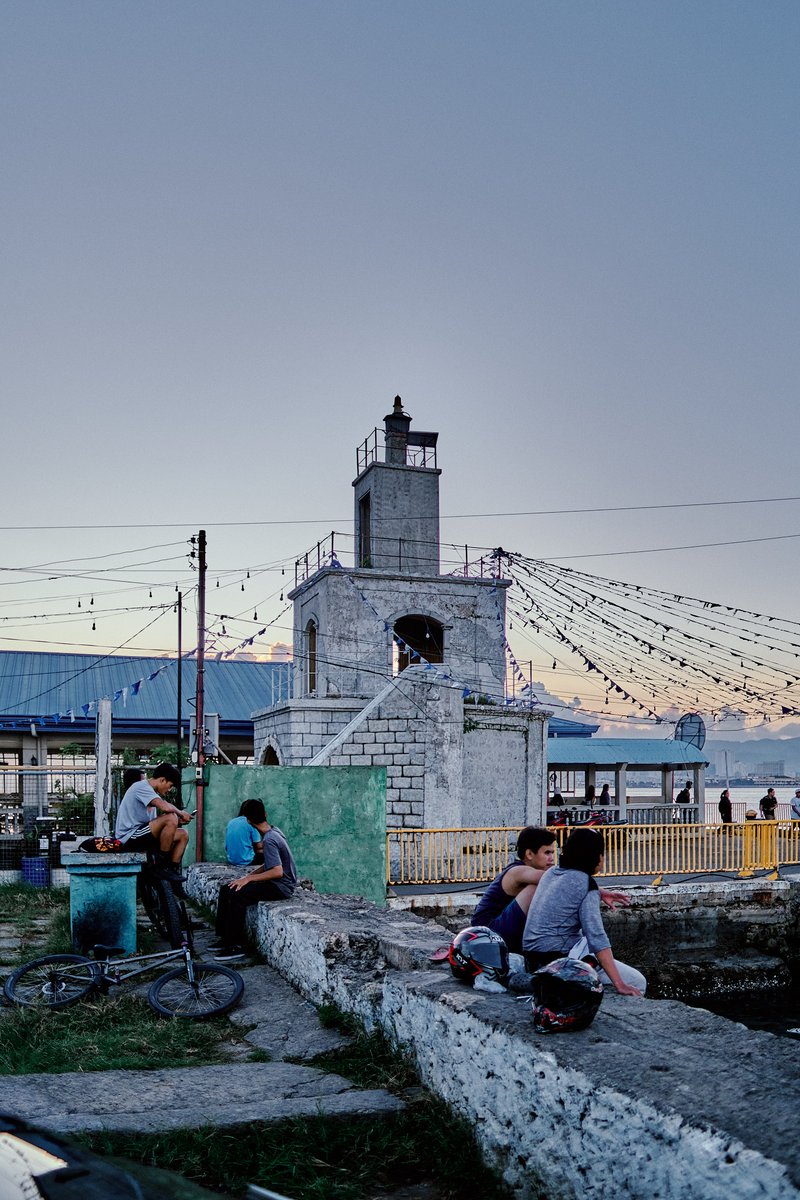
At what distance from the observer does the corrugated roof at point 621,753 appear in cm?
3097

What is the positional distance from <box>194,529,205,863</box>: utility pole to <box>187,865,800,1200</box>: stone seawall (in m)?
9.35

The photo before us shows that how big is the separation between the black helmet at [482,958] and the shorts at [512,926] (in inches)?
34.2

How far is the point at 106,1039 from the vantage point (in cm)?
572

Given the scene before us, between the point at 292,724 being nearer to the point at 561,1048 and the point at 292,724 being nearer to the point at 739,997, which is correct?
the point at 739,997

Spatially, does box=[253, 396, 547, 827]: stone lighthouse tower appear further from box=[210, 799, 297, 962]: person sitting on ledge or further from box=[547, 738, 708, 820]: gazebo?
box=[210, 799, 297, 962]: person sitting on ledge

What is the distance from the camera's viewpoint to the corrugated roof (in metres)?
31.0

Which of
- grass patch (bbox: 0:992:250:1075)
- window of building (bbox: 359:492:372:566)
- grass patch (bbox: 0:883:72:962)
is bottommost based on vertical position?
grass patch (bbox: 0:883:72:962)

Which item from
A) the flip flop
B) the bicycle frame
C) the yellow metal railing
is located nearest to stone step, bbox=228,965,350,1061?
the bicycle frame

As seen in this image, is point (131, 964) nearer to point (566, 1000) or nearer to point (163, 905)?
point (163, 905)

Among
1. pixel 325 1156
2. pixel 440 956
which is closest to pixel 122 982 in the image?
pixel 440 956

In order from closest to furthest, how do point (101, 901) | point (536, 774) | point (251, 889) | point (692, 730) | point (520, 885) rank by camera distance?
point (520, 885)
point (101, 901)
point (251, 889)
point (536, 774)
point (692, 730)

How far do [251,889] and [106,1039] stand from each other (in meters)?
2.75

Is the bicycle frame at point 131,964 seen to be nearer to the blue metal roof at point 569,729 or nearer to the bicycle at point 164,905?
the bicycle at point 164,905

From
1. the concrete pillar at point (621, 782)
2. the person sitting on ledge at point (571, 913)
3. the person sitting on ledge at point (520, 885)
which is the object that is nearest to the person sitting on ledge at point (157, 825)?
the person sitting on ledge at point (520, 885)
